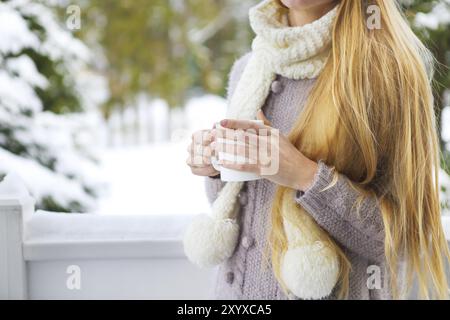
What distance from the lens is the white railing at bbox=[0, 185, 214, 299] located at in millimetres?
940

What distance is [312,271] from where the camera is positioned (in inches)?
27.3

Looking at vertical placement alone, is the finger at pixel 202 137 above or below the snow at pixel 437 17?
below

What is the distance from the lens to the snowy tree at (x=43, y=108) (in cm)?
167

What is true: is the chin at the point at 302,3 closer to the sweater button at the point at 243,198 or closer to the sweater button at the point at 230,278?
the sweater button at the point at 243,198

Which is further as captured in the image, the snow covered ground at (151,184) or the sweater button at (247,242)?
the snow covered ground at (151,184)

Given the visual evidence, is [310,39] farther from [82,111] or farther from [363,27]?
[82,111]

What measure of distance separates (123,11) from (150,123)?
0.78m

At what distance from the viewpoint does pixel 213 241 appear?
2.53 ft

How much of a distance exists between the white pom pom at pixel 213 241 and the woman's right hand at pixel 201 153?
0.08 metres

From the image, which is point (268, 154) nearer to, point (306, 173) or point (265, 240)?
point (306, 173)

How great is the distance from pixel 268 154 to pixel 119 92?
3.23 metres

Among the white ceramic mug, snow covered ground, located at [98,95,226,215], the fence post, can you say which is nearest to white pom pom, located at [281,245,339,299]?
the white ceramic mug

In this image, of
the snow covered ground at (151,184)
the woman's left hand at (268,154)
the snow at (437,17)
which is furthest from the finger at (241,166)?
the snow covered ground at (151,184)
